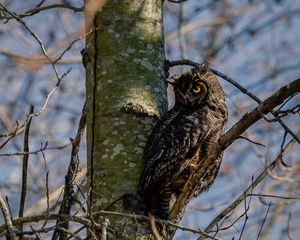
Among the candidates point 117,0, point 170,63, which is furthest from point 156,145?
point 117,0

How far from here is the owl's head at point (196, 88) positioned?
14.5ft

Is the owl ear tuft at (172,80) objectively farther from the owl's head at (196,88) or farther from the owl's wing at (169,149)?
the owl's wing at (169,149)

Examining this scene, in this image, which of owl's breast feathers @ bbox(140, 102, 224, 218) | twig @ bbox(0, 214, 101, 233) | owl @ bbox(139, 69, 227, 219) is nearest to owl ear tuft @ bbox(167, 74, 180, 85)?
owl @ bbox(139, 69, 227, 219)

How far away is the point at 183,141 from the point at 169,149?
0.28 ft

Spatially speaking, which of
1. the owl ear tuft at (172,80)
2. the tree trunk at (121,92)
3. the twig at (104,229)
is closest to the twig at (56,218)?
the twig at (104,229)

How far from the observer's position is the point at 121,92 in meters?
4.03

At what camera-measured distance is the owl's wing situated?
3.93 metres

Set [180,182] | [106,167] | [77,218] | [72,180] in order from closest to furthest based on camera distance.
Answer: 1. [77,218]
2. [72,180]
3. [106,167]
4. [180,182]

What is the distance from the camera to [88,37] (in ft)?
14.0

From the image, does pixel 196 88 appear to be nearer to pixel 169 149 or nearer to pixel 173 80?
pixel 173 80

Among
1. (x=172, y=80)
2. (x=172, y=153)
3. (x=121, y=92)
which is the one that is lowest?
(x=172, y=153)

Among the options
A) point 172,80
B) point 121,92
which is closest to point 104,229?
point 121,92

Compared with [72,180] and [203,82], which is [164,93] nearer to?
[203,82]

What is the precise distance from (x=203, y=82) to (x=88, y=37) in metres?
0.71
